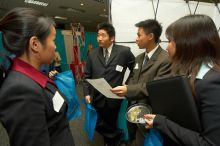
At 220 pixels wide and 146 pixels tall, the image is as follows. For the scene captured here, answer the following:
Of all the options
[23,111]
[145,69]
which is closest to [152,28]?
[145,69]

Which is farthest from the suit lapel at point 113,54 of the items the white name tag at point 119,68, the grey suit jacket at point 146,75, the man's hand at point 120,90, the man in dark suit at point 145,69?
the man's hand at point 120,90

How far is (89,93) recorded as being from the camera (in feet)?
8.75

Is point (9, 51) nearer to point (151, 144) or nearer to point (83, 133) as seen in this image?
point (151, 144)

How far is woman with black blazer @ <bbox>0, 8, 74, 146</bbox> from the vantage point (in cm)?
80

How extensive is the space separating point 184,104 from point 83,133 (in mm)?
Result: 2590

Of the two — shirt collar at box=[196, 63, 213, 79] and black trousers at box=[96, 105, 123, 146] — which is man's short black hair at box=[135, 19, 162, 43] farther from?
shirt collar at box=[196, 63, 213, 79]

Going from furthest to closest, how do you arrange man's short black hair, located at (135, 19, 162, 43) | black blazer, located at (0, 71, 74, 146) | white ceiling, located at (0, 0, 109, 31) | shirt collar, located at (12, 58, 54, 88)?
white ceiling, located at (0, 0, 109, 31), man's short black hair, located at (135, 19, 162, 43), shirt collar, located at (12, 58, 54, 88), black blazer, located at (0, 71, 74, 146)

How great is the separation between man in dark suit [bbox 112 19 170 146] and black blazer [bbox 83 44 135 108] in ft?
1.21

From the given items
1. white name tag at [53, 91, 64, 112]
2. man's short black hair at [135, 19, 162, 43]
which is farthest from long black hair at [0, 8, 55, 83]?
man's short black hair at [135, 19, 162, 43]

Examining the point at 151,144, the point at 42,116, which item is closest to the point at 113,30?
the point at 151,144

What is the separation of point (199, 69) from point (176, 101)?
0.58 ft

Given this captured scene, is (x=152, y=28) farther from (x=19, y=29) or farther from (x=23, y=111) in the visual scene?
(x=23, y=111)

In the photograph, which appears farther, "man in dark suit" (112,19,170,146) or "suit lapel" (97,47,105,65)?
"suit lapel" (97,47,105,65)

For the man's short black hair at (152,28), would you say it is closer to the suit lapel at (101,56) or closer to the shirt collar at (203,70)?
the suit lapel at (101,56)
